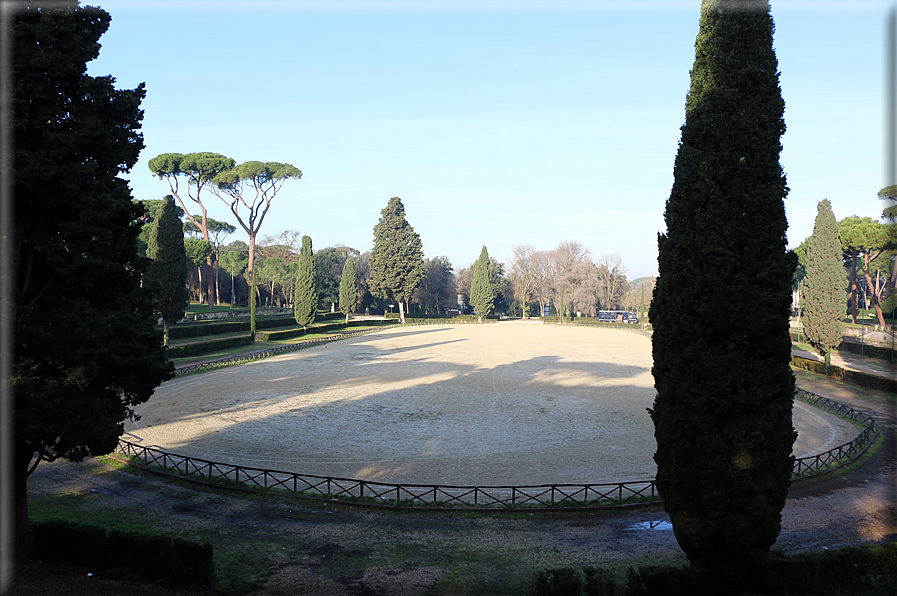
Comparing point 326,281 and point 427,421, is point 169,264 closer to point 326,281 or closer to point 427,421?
point 427,421

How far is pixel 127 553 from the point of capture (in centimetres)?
992

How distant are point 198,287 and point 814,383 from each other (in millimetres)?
94649

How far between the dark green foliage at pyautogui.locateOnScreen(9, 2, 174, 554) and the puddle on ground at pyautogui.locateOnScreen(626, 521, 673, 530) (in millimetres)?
12108

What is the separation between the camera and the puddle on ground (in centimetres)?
1336

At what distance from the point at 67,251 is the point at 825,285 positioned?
44.3m

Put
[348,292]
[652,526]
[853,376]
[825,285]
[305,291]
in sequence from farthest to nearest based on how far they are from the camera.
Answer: [348,292] → [305,291] → [825,285] → [853,376] → [652,526]

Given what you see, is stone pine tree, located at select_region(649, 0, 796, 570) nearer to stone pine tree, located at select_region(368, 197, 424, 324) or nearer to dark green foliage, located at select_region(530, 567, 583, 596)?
dark green foliage, located at select_region(530, 567, 583, 596)

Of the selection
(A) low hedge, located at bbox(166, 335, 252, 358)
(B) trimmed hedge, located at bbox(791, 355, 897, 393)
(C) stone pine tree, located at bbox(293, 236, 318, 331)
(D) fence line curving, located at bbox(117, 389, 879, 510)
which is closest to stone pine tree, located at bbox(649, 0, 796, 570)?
(D) fence line curving, located at bbox(117, 389, 879, 510)

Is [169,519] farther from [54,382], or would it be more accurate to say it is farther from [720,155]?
[720,155]

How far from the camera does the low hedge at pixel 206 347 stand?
137 feet

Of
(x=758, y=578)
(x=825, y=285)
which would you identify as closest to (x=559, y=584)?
(x=758, y=578)

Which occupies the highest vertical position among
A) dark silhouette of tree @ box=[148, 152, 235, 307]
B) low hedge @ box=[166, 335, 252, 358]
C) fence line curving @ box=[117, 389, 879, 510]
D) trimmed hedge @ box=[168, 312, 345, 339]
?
dark silhouette of tree @ box=[148, 152, 235, 307]

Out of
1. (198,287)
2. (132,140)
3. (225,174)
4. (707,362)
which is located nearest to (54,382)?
(132,140)

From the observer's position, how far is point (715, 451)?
9.62 m
